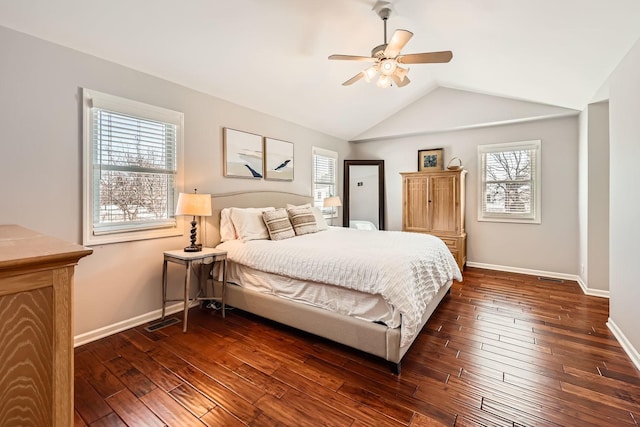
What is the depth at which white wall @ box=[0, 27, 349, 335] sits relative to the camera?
7.13 feet

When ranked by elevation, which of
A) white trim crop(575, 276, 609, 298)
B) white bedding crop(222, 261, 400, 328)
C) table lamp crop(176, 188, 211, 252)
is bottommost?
white trim crop(575, 276, 609, 298)

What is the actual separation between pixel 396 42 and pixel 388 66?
0.96 feet

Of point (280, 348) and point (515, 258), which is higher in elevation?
point (515, 258)

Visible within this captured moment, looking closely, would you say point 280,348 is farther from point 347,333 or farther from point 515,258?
point 515,258

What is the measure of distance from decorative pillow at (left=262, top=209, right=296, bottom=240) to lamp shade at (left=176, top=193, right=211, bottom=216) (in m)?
0.70

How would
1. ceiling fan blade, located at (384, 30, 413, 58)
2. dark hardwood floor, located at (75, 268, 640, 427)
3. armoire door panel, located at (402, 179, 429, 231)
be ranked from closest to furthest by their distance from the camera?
dark hardwood floor, located at (75, 268, 640, 427) < ceiling fan blade, located at (384, 30, 413, 58) < armoire door panel, located at (402, 179, 429, 231)

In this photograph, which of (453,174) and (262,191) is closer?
(262,191)

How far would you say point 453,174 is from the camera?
15.6 feet

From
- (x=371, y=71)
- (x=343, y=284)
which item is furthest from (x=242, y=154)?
(x=343, y=284)

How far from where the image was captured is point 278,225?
3480 mm

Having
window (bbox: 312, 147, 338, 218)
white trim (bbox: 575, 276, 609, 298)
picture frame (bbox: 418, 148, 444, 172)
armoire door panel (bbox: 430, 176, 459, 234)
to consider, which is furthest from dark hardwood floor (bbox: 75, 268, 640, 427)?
picture frame (bbox: 418, 148, 444, 172)

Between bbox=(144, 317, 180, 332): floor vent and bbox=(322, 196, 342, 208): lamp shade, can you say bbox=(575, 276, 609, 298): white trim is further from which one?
bbox=(144, 317, 180, 332): floor vent

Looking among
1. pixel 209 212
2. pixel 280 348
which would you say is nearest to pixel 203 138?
pixel 209 212

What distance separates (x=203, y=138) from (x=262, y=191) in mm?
1107
